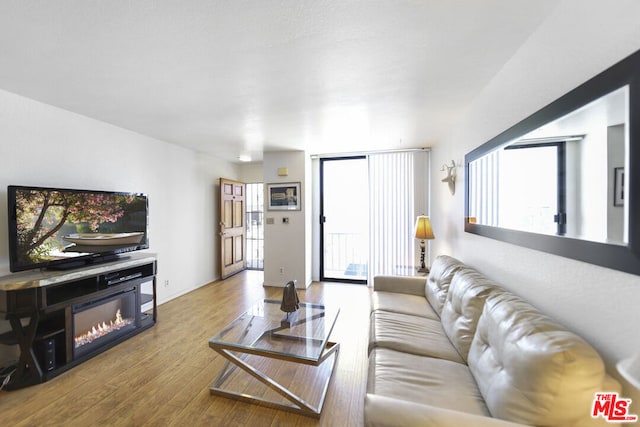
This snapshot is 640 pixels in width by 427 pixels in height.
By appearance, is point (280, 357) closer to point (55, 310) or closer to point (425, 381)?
point (425, 381)

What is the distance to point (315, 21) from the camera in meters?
1.27

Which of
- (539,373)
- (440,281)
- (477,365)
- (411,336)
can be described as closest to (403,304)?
(440,281)

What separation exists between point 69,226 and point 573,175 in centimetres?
358

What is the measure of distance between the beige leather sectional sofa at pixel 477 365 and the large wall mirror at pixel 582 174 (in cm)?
36

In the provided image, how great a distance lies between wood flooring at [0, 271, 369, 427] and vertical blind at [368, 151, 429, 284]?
1563 millimetres

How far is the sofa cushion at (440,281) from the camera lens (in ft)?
6.87

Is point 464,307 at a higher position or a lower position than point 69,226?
lower

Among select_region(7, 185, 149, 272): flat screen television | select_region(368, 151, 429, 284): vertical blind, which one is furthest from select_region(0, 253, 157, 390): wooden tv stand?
select_region(368, 151, 429, 284): vertical blind

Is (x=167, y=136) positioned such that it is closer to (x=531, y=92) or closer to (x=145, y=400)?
(x=145, y=400)

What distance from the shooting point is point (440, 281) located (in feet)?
7.23

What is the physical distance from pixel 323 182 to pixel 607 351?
12.8 feet

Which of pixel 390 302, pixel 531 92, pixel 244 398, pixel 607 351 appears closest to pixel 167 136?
pixel 244 398

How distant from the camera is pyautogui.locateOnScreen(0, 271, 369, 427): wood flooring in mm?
1552

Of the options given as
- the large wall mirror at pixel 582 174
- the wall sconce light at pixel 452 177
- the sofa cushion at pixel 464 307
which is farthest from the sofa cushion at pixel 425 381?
the wall sconce light at pixel 452 177
